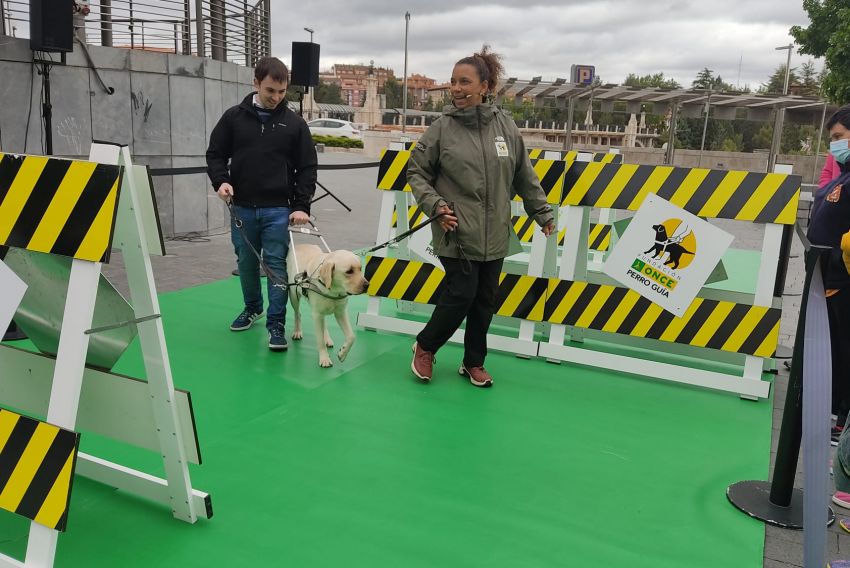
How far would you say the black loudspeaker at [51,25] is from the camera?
7445mm

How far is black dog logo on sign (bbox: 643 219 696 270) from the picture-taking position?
4906 mm

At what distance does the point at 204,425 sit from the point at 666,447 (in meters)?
2.70

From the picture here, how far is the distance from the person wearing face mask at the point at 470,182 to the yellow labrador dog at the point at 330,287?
62 cm

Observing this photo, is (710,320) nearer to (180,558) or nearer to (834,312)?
(834,312)

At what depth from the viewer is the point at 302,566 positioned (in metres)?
2.68

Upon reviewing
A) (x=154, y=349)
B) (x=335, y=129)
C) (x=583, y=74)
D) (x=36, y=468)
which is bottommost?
(x=36, y=468)

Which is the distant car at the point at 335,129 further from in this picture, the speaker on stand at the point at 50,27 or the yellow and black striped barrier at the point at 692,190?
the yellow and black striped barrier at the point at 692,190

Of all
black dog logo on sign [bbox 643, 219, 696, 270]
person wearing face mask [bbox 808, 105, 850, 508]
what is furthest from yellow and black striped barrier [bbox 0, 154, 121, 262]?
black dog logo on sign [bbox 643, 219, 696, 270]

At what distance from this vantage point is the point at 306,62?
1170 cm

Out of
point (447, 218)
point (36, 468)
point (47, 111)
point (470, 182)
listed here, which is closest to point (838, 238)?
point (470, 182)

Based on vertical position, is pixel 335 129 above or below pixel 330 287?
above

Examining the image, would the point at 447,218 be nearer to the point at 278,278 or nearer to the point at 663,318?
the point at 278,278

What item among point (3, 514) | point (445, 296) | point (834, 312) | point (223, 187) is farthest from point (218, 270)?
point (834, 312)

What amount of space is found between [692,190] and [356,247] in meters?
6.11
